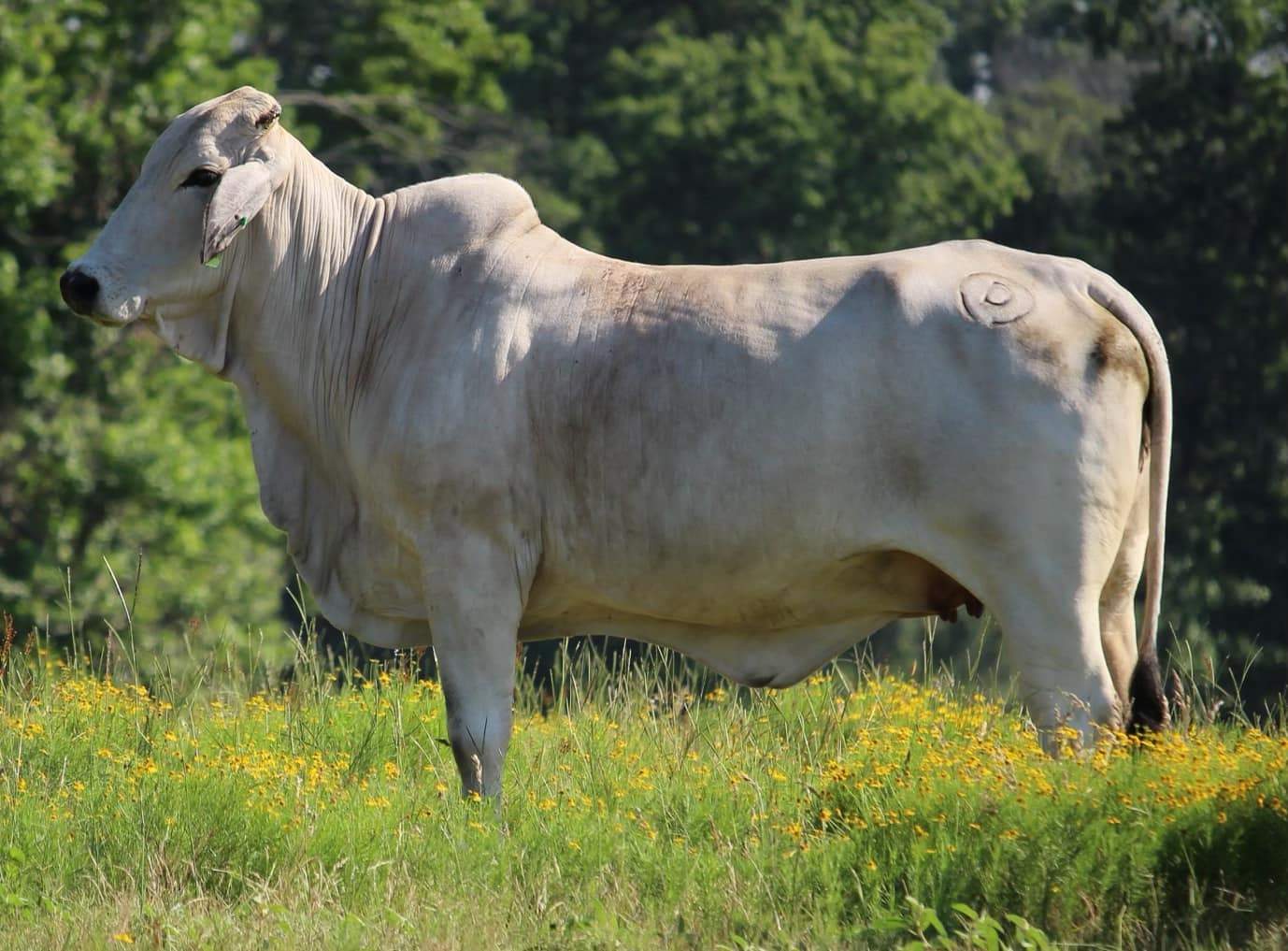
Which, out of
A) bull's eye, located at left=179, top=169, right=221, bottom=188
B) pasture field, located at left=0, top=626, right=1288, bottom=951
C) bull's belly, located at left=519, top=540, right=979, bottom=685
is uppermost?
bull's eye, located at left=179, top=169, right=221, bottom=188

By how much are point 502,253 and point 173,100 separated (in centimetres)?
1272

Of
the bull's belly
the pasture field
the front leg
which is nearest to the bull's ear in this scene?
the front leg

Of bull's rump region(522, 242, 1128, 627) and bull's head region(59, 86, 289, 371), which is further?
bull's head region(59, 86, 289, 371)

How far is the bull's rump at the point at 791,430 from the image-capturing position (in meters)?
5.86

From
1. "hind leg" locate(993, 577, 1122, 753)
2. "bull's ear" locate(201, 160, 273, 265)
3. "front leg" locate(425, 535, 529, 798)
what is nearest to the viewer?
"hind leg" locate(993, 577, 1122, 753)

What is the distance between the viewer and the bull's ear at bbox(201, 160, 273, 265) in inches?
256

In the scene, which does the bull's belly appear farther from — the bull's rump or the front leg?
the front leg

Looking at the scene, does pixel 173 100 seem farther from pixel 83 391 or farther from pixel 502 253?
pixel 502 253

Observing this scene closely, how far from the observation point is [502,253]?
657 centimetres

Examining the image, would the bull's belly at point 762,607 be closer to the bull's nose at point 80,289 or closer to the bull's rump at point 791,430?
the bull's rump at point 791,430

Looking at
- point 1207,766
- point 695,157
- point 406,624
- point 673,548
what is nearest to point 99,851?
point 406,624

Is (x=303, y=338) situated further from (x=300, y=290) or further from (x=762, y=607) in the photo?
(x=762, y=607)

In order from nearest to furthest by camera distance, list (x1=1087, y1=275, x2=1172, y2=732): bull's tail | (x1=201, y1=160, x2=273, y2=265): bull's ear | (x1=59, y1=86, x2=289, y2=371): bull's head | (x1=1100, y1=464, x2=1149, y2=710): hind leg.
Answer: (x1=1087, y1=275, x2=1172, y2=732): bull's tail < (x1=1100, y1=464, x2=1149, y2=710): hind leg < (x1=201, y1=160, x2=273, y2=265): bull's ear < (x1=59, y1=86, x2=289, y2=371): bull's head

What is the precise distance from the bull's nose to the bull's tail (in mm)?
3351
